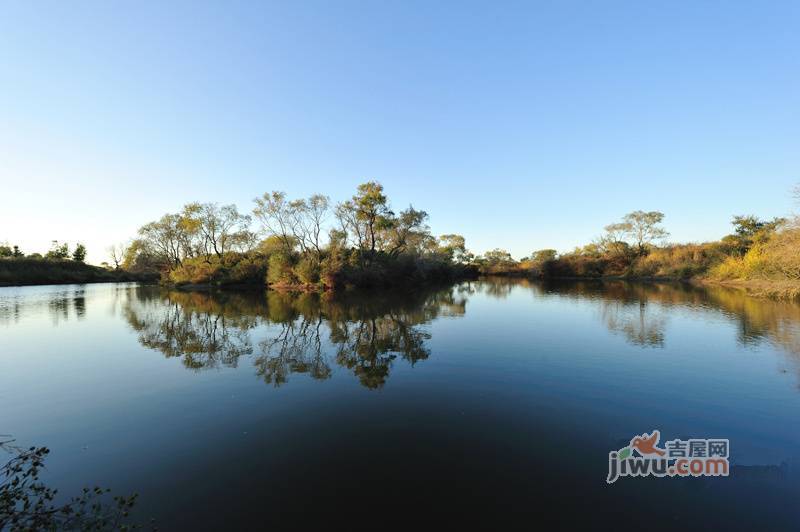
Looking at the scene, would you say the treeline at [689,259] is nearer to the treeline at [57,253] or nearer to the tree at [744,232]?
the tree at [744,232]

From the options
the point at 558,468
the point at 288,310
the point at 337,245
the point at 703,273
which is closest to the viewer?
the point at 558,468

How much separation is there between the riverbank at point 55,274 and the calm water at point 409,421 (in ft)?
172

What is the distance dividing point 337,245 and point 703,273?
53183 millimetres

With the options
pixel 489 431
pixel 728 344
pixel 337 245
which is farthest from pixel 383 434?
pixel 337 245

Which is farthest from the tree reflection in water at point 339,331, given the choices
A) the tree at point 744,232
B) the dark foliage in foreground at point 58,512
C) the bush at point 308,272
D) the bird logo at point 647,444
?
the tree at point 744,232

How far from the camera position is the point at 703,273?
49.0 metres

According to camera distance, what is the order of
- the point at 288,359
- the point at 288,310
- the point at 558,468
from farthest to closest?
1. the point at 288,310
2. the point at 288,359
3. the point at 558,468

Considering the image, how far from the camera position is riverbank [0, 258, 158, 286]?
1903 inches

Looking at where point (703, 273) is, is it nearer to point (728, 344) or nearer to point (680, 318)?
point (680, 318)

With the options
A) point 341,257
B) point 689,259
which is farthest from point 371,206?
point 689,259

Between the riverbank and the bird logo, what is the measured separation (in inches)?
2790

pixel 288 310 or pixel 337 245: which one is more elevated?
pixel 337 245

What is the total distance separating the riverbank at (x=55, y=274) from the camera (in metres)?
48.3

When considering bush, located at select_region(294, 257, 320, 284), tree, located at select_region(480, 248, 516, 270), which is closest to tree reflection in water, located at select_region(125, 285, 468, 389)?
bush, located at select_region(294, 257, 320, 284)
